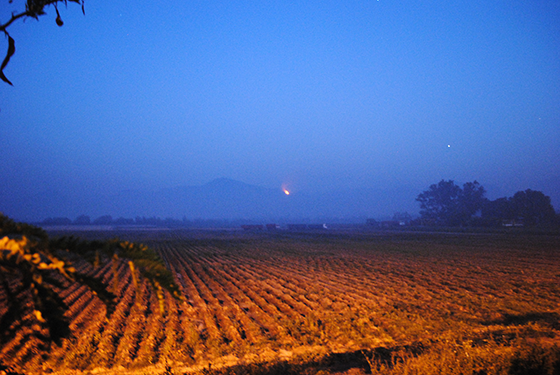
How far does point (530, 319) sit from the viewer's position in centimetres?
843

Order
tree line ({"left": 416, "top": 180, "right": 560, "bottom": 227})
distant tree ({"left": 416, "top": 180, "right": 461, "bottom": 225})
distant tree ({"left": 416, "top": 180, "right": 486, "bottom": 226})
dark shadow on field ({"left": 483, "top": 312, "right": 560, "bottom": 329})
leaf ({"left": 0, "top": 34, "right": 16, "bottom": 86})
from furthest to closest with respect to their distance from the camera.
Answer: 1. distant tree ({"left": 416, "top": 180, "right": 461, "bottom": 225})
2. distant tree ({"left": 416, "top": 180, "right": 486, "bottom": 226})
3. tree line ({"left": 416, "top": 180, "right": 560, "bottom": 227})
4. dark shadow on field ({"left": 483, "top": 312, "right": 560, "bottom": 329})
5. leaf ({"left": 0, "top": 34, "right": 16, "bottom": 86})

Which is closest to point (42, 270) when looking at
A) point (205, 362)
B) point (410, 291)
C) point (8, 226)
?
point (8, 226)

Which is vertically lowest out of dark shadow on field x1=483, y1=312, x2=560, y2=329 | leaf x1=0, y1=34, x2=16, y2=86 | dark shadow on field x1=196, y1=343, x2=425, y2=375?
dark shadow on field x1=483, y1=312, x2=560, y2=329

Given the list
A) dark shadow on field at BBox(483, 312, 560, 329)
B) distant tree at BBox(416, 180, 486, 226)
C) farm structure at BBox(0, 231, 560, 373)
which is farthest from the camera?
Answer: distant tree at BBox(416, 180, 486, 226)

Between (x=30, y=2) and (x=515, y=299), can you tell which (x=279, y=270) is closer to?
(x=515, y=299)

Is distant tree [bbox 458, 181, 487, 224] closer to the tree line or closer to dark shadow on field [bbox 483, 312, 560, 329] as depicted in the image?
the tree line

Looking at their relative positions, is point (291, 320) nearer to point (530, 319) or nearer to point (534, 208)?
point (530, 319)

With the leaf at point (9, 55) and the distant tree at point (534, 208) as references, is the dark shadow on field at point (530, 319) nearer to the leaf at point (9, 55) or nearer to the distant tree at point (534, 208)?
the leaf at point (9, 55)

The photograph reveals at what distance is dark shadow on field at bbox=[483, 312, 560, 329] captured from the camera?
7.96 metres

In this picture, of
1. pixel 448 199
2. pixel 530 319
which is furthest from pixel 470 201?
pixel 530 319

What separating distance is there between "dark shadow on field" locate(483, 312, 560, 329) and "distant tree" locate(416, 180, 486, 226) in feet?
354

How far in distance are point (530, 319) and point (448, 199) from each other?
133m

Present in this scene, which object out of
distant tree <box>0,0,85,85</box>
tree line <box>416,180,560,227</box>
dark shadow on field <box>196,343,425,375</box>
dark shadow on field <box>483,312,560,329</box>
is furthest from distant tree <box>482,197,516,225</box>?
distant tree <box>0,0,85,85</box>

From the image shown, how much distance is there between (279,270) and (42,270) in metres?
16.0
